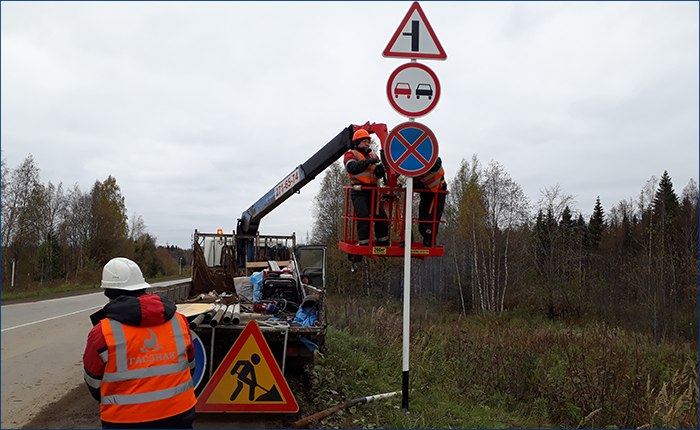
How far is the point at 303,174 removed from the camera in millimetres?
8875

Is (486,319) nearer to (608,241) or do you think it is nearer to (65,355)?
(65,355)

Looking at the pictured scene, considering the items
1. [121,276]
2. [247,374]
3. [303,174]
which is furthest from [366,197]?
[121,276]

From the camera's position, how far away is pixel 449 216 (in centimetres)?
2995

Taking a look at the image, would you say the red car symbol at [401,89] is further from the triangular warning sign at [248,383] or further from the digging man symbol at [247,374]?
the digging man symbol at [247,374]

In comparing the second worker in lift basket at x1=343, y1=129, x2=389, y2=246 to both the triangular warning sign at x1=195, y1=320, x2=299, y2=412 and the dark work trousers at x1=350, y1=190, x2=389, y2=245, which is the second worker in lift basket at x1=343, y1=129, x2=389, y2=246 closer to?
the dark work trousers at x1=350, y1=190, x2=389, y2=245

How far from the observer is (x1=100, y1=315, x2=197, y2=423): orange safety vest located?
→ 8.79ft

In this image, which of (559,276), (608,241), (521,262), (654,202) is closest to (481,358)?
(559,276)

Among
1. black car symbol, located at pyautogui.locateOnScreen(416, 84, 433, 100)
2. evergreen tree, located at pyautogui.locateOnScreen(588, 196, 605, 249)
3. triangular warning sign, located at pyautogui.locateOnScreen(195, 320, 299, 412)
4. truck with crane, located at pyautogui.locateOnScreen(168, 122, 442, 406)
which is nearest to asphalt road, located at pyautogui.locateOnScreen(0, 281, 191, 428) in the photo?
truck with crane, located at pyautogui.locateOnScreen(168, 122, 442, 406)

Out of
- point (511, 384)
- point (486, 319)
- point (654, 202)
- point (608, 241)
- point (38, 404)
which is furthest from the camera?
point (608, 241)

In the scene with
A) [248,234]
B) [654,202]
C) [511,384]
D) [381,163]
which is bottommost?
[511,384]

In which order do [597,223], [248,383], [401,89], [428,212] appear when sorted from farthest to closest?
[597,223] → [428,212] → [401,89] → [248,383]

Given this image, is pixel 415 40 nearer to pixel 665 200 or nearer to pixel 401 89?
pixel 401 89

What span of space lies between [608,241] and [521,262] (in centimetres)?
2444

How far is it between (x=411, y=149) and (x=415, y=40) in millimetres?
1272
